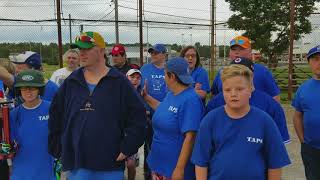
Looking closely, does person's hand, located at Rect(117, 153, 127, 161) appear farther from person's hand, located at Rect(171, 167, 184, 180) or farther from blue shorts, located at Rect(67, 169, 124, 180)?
person's hand, located at Rect(171, 167, 184, 180)

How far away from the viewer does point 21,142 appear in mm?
3746

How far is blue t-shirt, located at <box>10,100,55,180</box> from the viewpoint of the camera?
373cm

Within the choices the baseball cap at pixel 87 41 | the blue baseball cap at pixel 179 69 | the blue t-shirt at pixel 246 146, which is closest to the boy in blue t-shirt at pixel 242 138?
the blue t-shirt at pixel 246 146

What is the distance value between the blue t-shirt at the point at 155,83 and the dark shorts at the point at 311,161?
1991mm

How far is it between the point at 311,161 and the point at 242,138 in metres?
1.95

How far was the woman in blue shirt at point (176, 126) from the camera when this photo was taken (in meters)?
3.33

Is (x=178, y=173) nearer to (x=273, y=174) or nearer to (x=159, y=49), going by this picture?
(x=273, y=174)

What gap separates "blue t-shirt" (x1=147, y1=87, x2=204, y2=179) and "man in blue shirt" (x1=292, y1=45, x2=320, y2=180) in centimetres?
140

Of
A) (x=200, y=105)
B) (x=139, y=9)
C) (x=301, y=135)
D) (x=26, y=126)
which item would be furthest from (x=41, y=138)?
(x=139, y=9)

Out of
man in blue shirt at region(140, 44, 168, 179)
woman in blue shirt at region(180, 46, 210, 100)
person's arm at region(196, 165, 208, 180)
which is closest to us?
person's arm at region(196, 165, 208, 180)

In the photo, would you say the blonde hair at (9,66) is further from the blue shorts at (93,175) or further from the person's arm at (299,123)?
the person's arm at (299,123)

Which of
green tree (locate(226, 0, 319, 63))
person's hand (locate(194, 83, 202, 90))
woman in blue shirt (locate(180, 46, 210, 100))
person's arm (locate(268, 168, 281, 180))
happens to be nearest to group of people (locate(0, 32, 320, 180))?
person's arm (locate(268, 168, 281, 180))

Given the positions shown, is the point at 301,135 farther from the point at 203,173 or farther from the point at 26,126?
the point at 26,126

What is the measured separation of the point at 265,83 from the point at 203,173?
67.9 inches
